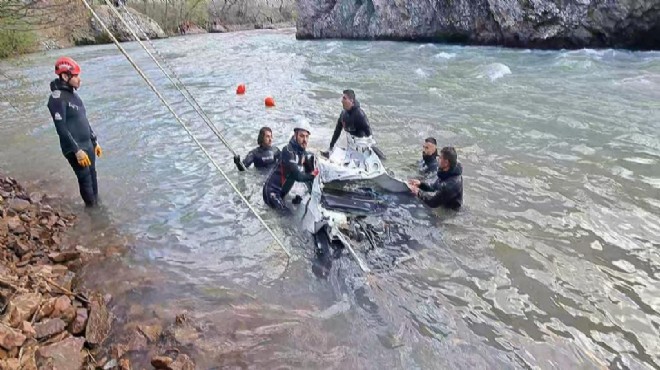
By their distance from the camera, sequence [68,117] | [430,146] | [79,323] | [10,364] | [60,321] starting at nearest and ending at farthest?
1. [10,364]
2. [60,321]
3. [79,323]
4. [68,117]
5. [430,146]

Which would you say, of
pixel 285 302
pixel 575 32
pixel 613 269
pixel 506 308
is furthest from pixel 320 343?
pixel 575 32

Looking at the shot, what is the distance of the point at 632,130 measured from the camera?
959 cm

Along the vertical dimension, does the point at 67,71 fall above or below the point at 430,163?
above

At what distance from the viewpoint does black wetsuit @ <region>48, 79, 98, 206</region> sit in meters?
6.40

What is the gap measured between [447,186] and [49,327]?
4.97 meters

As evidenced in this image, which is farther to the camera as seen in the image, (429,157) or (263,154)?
(263,154)

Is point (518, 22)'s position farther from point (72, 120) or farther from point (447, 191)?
point (72, 120)

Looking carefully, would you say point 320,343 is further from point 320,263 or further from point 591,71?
point 591,71

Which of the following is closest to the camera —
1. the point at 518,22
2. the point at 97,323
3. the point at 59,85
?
the point at 97,323

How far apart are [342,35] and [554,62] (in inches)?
827

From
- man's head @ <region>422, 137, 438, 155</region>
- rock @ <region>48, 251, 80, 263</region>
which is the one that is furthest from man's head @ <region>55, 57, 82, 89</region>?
man's head @ <region>422, 137, 438, 155</region>

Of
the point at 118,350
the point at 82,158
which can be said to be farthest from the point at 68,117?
the point at 118,350

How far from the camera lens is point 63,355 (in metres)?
3.74

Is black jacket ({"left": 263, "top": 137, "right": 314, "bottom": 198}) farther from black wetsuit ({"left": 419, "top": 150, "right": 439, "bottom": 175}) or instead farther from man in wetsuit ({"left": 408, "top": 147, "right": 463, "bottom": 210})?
black wetsuit ({"left": 419, "top": 150, "right": 439, "bottom": 175})
